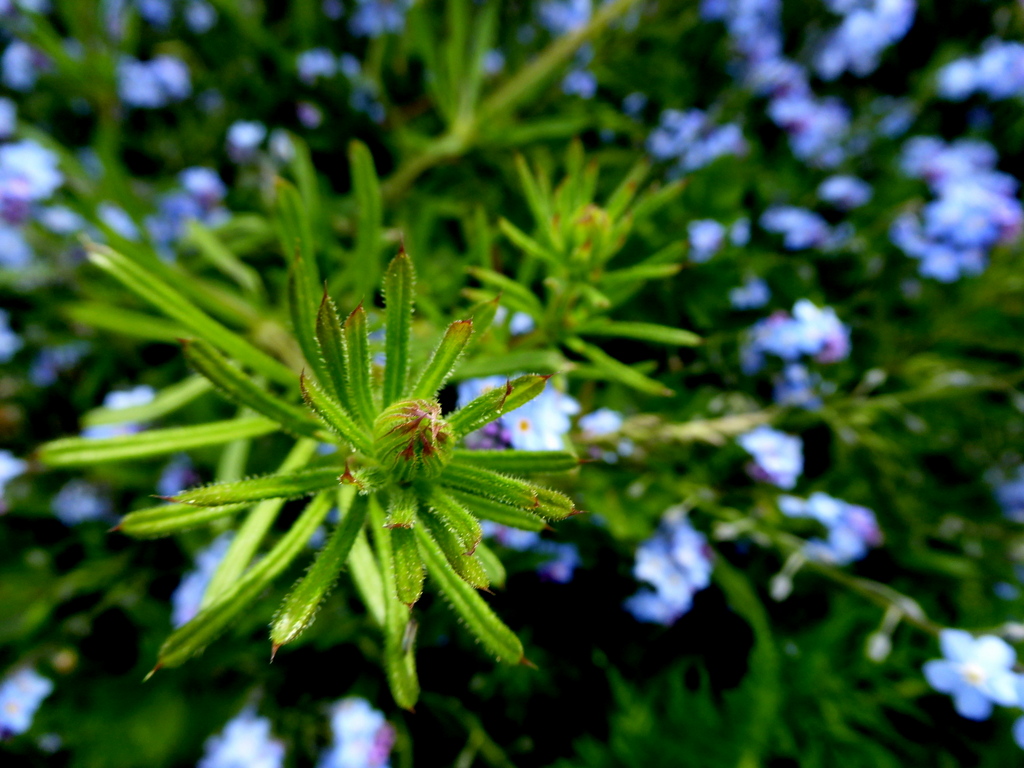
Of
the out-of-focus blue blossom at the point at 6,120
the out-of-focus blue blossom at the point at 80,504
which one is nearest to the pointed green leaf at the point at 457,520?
the out-of-focus blue blossom at the point at 80,504

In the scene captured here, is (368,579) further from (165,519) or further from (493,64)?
(493,64)

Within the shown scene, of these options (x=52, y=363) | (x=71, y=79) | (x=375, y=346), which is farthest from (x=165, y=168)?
(x=375, y=346)

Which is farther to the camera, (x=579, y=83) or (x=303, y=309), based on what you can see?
(x=579, y=83)

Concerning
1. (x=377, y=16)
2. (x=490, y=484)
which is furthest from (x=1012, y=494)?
(x=377, y=16)

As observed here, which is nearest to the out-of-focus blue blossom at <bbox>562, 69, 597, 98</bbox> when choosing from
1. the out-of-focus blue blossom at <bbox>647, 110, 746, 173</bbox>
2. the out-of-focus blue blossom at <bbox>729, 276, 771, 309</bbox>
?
the out-of-focus blue blossom at <bbox>647, 110, 746, 173</bbox>

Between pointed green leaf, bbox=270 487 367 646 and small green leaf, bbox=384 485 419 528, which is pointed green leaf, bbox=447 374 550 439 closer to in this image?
small green leaf, bbox=384 485 419 528
